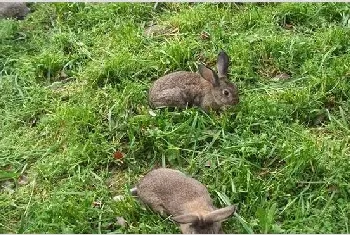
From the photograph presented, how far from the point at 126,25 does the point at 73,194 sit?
2.38 meters

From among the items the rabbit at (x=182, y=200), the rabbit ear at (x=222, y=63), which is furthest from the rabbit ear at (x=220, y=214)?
the rabbit ear at (x=222, y=63)

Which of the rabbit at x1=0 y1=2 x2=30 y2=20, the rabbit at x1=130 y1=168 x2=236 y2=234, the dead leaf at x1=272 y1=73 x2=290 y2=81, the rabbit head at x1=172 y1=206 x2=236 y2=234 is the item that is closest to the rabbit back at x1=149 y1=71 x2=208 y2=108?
the dead leaf at x1=272 y1=73 x2=290 y2=81

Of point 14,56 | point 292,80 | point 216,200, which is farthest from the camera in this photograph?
point 14,56

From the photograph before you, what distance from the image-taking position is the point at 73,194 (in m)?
5.23

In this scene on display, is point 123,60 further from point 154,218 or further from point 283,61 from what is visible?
point 154,218

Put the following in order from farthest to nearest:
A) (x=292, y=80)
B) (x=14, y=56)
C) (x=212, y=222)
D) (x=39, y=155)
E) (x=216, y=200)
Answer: (x=14, y=56)
(x=292, y=80)
(x=39, y=155)
(x=216, y=200)
(x=212, y=222)

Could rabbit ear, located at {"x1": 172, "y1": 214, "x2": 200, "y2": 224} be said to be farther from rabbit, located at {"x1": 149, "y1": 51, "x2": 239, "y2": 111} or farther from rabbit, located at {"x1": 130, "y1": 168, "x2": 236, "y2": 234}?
rabbit, located at {"x1": 149, "y1": 51, "x2": 239, "y2": 111}

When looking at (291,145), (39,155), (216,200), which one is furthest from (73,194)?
(291,145)

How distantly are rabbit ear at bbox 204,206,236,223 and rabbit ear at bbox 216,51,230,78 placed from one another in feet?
5.98

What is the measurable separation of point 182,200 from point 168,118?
1077 millimetres

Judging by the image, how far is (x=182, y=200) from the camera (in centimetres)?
496

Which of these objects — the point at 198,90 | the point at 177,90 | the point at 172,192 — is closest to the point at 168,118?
the point at 177,90

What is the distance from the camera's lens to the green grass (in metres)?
5.05

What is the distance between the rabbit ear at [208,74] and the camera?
611 centimetres
